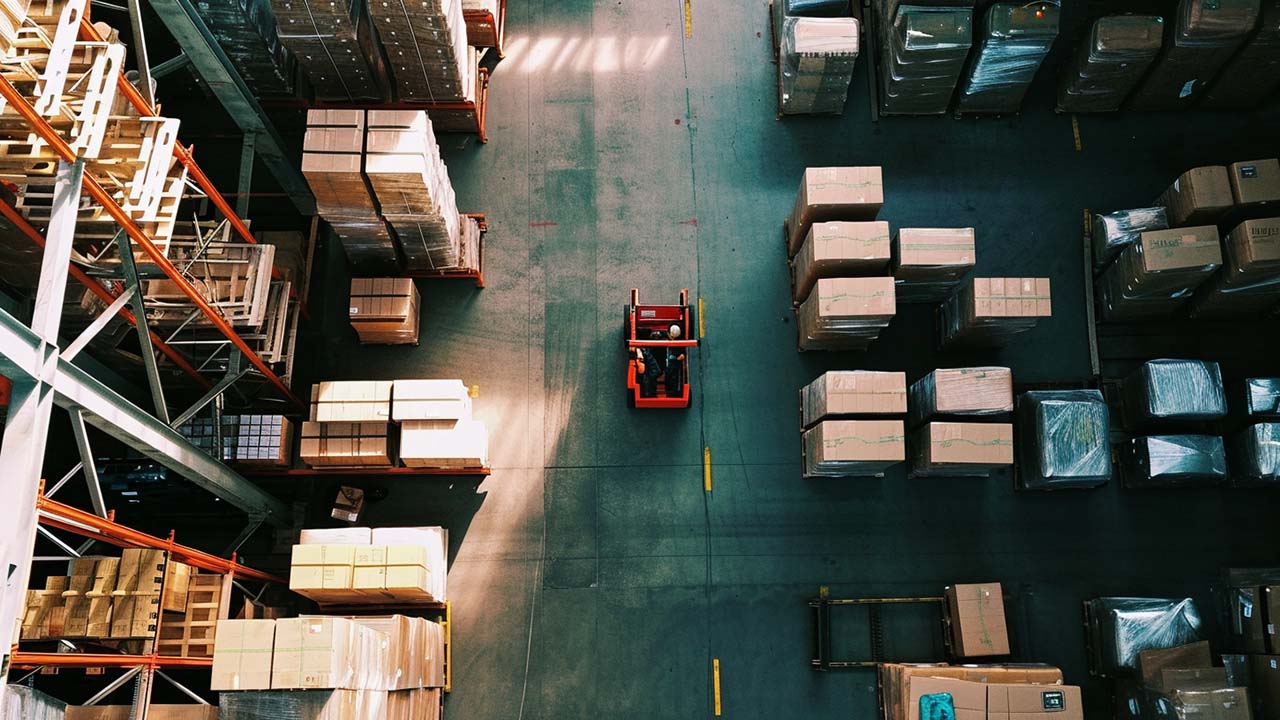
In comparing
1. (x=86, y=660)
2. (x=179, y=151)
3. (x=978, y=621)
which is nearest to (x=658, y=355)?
(x=978, y=621)

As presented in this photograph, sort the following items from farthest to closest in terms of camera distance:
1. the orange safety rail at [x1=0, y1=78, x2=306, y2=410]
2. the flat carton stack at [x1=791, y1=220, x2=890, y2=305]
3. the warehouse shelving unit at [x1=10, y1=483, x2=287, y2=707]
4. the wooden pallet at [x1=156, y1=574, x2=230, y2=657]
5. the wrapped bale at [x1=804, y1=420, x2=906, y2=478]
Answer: the flat carton stack at [x1=791, y1=220, x2=890, y2=305] → the wrapped bale at [x1=804, y1=420, x2=906, y2=478] → the wooden pallet at [x1=156, y1=574, x2=230, y2=657] → the warehouse shelving unit at [x1=10, y1=483, x2=287, y2=707] → the orange safety rail at [x1=0, y1=78, x2=306, y2=410]

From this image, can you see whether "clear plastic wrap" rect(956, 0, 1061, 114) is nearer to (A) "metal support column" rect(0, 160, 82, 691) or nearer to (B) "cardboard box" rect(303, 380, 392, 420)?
(B) "cardboard box" rect(303, 380, 392, 420)

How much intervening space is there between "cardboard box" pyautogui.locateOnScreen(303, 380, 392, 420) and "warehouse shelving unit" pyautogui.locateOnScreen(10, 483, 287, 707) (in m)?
2.36

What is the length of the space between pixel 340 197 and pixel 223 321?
7.57 ft

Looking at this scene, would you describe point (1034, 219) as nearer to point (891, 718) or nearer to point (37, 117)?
point (891, 718)

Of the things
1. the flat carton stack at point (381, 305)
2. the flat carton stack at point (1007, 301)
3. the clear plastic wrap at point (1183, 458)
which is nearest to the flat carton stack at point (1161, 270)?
the flat carton stack at point (1007, 301)

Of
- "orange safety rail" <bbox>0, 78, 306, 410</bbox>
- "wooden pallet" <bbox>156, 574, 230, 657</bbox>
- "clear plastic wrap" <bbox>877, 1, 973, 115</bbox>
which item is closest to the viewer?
"orange safety rail" <bbox>0, 78, 306, 410</bbox>

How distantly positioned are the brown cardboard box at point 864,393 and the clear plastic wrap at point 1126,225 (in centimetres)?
455

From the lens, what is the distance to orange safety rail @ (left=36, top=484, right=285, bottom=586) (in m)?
9.18

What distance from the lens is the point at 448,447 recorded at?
46.1 feet

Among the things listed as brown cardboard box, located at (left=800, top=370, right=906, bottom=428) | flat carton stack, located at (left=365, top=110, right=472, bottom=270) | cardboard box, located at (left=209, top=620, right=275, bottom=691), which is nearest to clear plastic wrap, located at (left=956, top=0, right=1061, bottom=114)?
brown cardboard box, located at (left=800, top=370, right=906, bottom=428)

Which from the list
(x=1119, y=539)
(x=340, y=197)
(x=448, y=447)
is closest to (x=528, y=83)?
(x=340, y=197)

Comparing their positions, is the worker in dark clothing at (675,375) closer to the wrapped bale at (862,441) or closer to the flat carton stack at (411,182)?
the wrapped bale at (862,441)

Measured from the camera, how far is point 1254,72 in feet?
51.4
